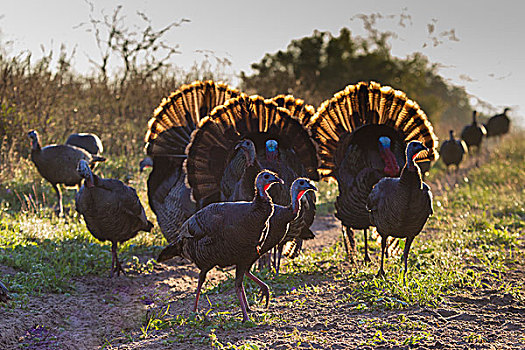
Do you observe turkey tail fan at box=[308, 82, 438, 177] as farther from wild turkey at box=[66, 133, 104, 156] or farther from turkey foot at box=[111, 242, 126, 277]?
wild turkey at box=[66, 133, 104, 156]

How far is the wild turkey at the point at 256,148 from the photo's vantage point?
17.4 ft

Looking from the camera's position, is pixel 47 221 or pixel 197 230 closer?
pixel 197 230

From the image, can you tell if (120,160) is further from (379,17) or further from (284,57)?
(379,17)

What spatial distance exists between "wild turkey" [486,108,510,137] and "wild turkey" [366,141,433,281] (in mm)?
14325

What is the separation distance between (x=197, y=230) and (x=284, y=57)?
1900cm

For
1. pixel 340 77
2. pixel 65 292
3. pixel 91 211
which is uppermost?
pixel 340 77

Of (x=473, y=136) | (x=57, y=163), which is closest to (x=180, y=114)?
(x=57, y=163)

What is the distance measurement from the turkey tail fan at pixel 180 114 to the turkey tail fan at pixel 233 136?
859 mm

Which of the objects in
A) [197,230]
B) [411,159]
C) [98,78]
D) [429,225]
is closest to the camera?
[197,230]

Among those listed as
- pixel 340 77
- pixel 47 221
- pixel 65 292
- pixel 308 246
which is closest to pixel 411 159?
pixel 308 246

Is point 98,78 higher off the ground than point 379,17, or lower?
lower

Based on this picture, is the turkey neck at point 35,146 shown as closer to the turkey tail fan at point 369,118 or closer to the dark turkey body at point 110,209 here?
the dark turkey body at point 110,209

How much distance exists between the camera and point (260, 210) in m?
3.92

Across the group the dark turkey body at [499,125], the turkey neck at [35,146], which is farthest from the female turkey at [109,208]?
the dark turkey body at [499,125]
